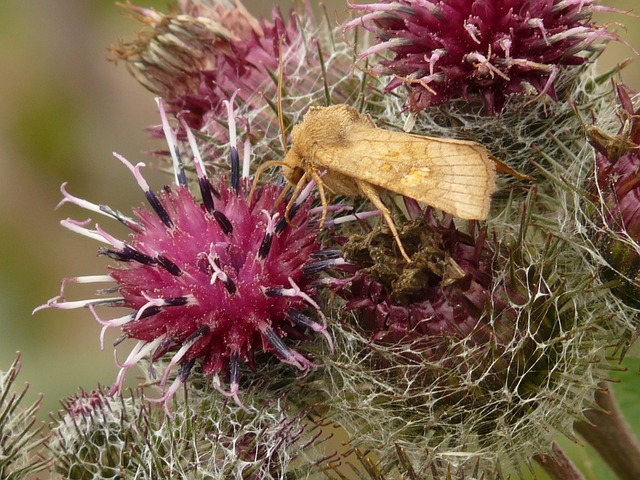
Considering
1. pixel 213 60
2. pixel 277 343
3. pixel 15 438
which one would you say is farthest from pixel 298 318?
pixel 213 60

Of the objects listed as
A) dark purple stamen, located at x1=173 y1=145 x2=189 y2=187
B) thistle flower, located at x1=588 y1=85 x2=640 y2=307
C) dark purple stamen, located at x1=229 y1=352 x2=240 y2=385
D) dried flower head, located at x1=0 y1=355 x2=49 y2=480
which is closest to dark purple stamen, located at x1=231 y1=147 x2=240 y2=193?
dark purple stamen, located at x1=173 y1=145 x2=189 y2=187

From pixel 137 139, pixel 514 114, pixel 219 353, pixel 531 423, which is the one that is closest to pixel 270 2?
pixel 137 139

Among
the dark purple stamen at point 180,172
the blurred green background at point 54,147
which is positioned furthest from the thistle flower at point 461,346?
the blurred green background at point 54,147

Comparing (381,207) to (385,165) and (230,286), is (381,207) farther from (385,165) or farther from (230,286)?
(230,286)

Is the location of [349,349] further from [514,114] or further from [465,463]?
[514,114]

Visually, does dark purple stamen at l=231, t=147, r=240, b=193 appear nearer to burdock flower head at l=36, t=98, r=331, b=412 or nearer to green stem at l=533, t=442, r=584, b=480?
burdock flower head at l=36, t=98, r=331, b=412

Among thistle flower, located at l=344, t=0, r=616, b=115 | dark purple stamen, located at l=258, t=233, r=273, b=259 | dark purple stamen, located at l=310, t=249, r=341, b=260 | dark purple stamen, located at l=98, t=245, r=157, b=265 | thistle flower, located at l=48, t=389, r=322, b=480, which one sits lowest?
thistle flower, located at l=48, t=389, r=322, b=480
